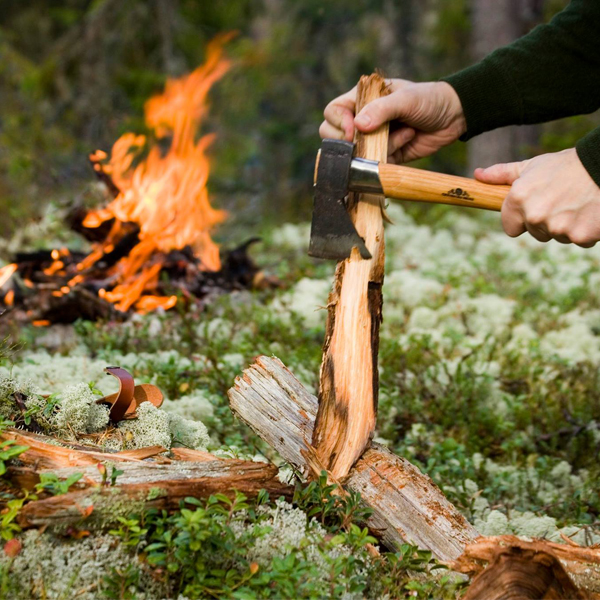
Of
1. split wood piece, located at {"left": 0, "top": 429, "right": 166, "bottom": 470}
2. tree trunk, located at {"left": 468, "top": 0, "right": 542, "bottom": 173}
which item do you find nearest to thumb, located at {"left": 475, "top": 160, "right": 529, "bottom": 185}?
split wood piece, located at {"left": 0, "top": 429, "right": 166, "bottom": 470}

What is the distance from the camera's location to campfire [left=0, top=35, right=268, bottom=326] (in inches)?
219

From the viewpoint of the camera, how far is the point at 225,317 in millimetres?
5152

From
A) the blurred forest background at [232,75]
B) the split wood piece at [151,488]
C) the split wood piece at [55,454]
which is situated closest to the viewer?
the split wood piece at [151,488]

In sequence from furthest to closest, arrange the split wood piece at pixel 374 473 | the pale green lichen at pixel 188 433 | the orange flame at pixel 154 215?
the orange flame at pixel 154 215
the pale green lichen at pixel 188 433
the split wood piece at pixel 374 473

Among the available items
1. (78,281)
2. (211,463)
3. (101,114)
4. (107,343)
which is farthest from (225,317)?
(101,114)

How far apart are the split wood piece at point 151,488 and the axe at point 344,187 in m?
0.91

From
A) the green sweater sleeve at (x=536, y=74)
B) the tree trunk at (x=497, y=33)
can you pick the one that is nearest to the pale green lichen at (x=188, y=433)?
the green sweater sleeve at (x=536, y=74)

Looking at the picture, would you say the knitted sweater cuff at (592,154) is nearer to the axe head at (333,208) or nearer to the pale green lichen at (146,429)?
the axe head at (333,208)

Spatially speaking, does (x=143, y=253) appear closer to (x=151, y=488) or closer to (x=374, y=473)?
(x=374, y=473)

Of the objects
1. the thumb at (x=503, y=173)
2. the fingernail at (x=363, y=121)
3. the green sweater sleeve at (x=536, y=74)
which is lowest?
the thumb at (x=503, y=173)

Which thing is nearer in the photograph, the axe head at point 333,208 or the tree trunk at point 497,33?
the axe head at point 333,208

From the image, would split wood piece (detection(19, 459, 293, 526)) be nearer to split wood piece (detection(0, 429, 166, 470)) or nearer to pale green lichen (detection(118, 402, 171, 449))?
split wood piece (detection(0, 429, 166, 470))

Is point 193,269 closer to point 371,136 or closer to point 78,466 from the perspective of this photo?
point 371,136

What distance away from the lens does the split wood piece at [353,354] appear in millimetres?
2467
